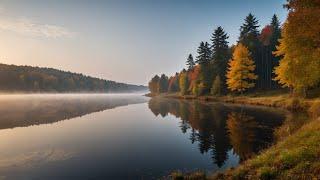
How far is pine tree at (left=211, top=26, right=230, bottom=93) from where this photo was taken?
79688 millimetres

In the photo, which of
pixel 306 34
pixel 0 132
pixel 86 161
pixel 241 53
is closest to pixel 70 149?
pixel 86 161

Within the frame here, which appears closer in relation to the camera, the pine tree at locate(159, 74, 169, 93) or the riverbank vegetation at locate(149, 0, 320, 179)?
the riverbank vegetation at locate(149, 0, 320, 179)

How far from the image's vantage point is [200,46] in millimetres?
93312

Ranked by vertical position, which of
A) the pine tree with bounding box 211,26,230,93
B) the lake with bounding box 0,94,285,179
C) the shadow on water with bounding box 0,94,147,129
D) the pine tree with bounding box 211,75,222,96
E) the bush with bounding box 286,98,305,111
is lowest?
the lake with bounding box 0,94,285,179

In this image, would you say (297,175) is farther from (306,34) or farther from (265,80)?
(265,80)

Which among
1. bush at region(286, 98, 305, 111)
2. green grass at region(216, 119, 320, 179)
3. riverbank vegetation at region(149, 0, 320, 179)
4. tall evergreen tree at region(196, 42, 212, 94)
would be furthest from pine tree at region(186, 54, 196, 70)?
green grass at region(216, 119, 320, 179)

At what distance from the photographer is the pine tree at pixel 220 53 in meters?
79.7

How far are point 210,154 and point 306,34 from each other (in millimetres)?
11960

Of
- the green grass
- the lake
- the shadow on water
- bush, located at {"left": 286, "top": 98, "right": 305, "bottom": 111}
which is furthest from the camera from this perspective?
bush, located at {"left": 286, "top": 98, "right": 305, "bottom": 111}

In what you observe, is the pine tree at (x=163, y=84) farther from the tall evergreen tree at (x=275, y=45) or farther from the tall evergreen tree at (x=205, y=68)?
Result: the tall evergreen tree at (x=275, y=45)

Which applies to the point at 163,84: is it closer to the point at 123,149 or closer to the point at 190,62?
the point at 190,62

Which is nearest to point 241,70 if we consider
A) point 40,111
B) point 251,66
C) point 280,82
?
point 251,66

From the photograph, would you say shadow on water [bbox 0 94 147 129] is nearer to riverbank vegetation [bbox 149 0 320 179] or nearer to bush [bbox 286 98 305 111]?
riverbank vegetation [bbox 149 0 320 179]

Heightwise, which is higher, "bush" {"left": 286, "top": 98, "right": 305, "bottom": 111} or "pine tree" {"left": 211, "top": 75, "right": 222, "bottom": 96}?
"pine tree" {"left": 211, "top": 75, "right": 222, "bottom": 96}
